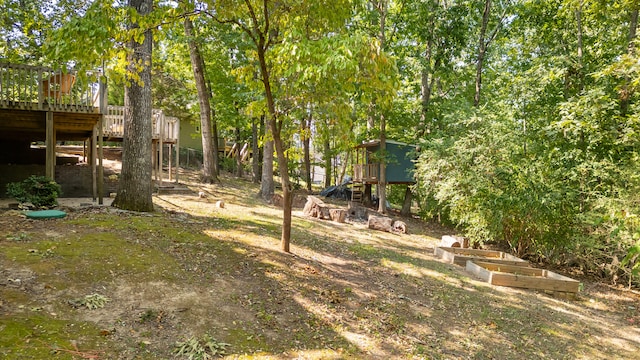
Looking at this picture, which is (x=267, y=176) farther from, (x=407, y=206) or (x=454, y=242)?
(x=407, y=206)

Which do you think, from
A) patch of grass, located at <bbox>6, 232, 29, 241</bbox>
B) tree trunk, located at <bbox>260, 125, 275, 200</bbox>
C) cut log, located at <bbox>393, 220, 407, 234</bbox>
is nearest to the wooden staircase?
tree trunk, located at <bbox>260, 125, 275, 200</bbox>

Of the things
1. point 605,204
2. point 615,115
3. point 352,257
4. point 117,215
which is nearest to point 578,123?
point 615,115

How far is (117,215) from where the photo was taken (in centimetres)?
841

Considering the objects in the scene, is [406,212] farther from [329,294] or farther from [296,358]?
[296,358]

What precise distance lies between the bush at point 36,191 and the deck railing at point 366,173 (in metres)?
14.5

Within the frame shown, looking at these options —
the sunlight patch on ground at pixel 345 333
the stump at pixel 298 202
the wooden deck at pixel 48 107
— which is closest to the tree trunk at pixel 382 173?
the stump at pixel 298 202

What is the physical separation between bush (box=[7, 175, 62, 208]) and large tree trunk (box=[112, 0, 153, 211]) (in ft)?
4.75

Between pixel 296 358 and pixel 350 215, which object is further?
pixel 350 215

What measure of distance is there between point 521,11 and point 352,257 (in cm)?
1459

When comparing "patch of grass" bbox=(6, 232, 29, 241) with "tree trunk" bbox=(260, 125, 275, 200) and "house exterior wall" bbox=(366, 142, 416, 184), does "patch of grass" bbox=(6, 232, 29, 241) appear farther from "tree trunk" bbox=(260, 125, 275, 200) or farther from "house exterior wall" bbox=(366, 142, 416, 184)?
"house exterior wall" bbox=(366, 142, 416, 184)

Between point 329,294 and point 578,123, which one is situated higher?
point 578,123

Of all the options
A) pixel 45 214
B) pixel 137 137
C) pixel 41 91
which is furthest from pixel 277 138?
pixel 41 91

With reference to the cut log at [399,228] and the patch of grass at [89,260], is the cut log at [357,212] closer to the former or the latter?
the cut log at [399,228]

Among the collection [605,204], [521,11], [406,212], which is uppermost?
[521,11]
